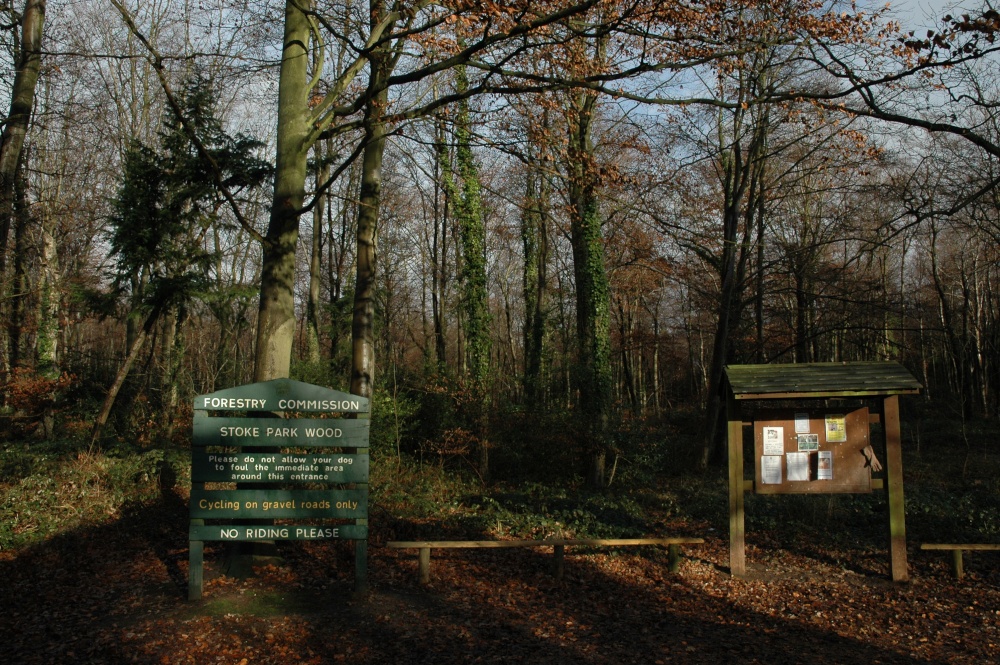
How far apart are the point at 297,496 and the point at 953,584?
23.2ft

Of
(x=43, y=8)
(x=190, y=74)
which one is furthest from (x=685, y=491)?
(x=43, y=8)

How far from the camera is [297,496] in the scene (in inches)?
272

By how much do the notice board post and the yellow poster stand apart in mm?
11

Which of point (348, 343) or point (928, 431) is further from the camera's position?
point (928, 431)

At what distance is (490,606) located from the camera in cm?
707

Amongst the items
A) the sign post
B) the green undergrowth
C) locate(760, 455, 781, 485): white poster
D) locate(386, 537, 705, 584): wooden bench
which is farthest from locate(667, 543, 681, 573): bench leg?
the green undergrowth

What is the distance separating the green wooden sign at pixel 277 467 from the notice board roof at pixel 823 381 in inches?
168

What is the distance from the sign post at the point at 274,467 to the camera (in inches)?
269

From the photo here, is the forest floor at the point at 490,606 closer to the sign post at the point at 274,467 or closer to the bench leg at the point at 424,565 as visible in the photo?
the bench leg at the point at 424,565

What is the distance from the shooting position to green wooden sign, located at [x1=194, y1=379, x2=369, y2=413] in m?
6.96

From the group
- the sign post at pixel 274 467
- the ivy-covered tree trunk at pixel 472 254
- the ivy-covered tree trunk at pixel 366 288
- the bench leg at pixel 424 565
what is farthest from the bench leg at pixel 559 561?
the ivy-covered tree trunk at pixel 472 254

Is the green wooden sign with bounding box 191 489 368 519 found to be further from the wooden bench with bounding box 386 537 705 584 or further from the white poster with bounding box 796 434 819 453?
the white poster with bounding box 796 434 819 453

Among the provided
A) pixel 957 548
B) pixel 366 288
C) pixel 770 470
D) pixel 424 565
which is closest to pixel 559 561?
pixel 424 565

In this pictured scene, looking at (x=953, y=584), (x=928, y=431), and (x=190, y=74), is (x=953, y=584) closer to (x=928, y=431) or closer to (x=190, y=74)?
(x=190, y=74)
